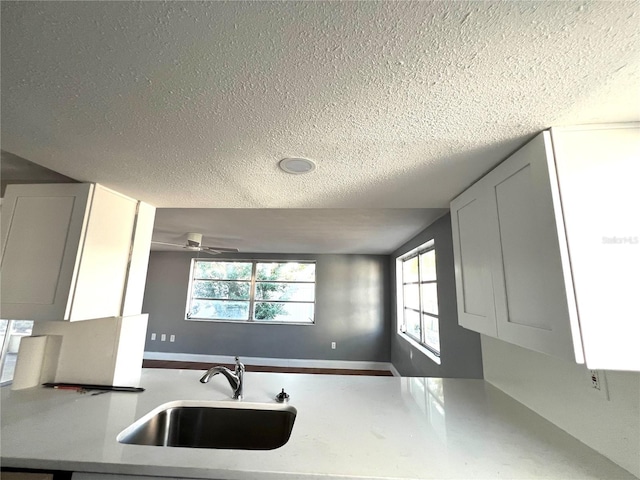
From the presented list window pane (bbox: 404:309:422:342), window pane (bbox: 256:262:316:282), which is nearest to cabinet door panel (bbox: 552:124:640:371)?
window pane (bbox: 404:309:422:342)

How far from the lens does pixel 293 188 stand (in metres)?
1.48

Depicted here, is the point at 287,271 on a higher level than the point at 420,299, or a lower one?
higher

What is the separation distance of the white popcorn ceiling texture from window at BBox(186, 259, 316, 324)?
4428 millimetres

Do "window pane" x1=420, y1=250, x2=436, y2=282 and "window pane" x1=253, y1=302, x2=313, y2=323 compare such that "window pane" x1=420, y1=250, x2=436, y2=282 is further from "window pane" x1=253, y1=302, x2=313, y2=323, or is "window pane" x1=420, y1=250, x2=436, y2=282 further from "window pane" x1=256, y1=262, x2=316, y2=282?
"window pane" x1=253, y1=302, x2=313, y2=323

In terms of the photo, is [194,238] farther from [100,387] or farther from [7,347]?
[7,347]

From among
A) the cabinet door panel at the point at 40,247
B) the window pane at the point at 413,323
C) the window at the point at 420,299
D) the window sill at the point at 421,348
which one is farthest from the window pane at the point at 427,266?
the cabinet door panel at the point at 40,247

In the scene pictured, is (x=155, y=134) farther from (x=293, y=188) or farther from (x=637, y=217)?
(x=637, y=217)

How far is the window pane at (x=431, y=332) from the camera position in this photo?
3.12 meters

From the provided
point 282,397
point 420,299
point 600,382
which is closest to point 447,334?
point 420,299

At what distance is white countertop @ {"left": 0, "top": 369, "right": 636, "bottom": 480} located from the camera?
865mm

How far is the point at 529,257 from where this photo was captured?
3.15 feet

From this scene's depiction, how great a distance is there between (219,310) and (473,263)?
5234 millimetres

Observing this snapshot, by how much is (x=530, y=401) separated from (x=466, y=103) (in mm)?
1464

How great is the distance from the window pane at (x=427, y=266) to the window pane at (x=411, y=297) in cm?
37
